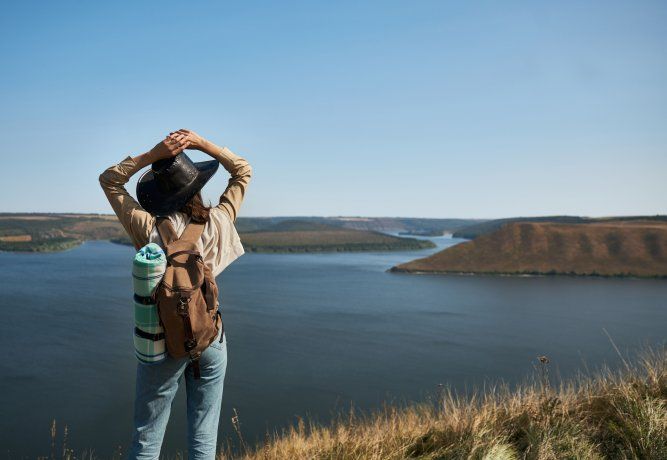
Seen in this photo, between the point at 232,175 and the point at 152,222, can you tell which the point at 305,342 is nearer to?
the point at 232,175

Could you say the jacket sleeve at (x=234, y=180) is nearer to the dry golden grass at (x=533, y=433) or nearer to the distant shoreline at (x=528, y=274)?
the dry golden grass at (x=533, y=433)

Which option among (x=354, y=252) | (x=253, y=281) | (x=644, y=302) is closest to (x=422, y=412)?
(x=644, y=302)

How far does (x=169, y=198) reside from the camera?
177 centimetres

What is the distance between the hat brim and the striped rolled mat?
0.64 ft

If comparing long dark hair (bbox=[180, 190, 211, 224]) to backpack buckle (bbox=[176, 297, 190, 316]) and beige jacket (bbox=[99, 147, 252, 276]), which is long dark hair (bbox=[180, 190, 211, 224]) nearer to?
beige jacket (bbox=[99, 147, 252, 276])

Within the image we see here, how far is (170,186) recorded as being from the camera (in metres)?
1.76

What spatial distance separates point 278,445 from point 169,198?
7.18 ft

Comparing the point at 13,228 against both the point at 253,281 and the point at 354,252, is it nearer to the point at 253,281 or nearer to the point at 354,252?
the point at 354,252

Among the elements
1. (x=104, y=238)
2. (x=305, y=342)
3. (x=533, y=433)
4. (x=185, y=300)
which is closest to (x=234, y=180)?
(x=185, y=300)

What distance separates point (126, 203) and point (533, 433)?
2.37 meters

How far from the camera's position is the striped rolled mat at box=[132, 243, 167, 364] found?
62.5 inches

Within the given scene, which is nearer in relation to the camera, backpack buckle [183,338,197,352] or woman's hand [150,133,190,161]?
backpack buckle [183,338,197,352]

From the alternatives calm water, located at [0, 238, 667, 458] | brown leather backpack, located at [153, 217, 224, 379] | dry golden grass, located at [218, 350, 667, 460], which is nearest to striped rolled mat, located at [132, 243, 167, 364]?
brown leather backpack, located at [153, 217, 224, 379]

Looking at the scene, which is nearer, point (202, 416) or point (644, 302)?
point (202, 416)
